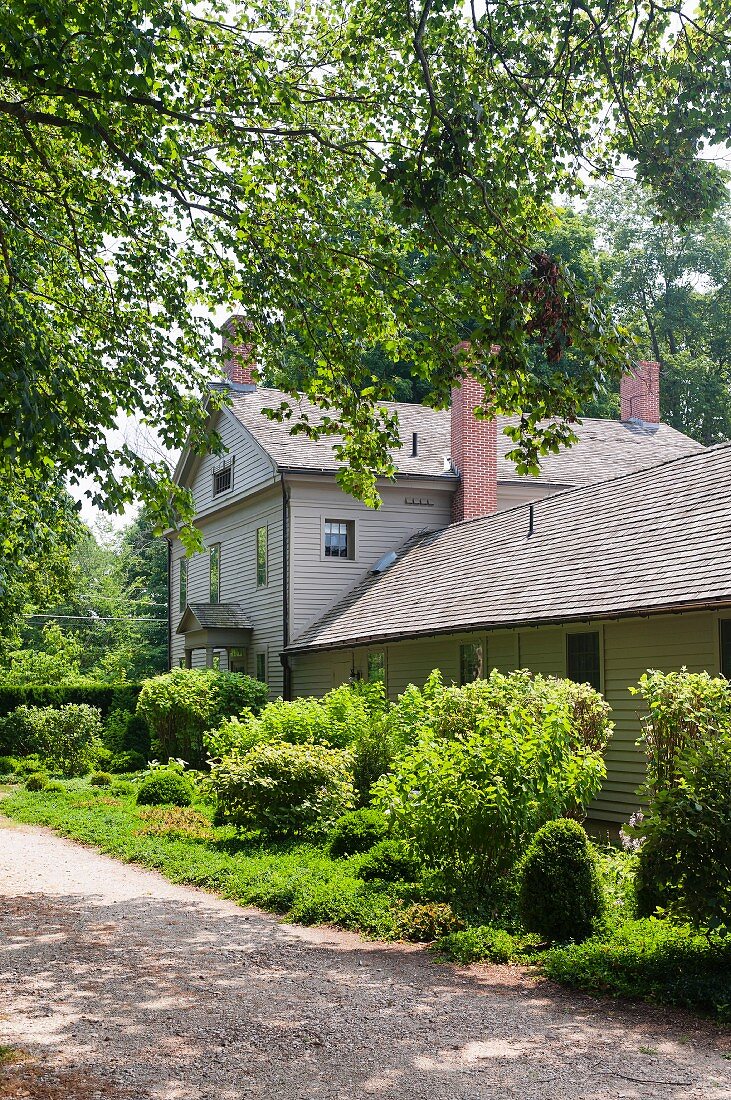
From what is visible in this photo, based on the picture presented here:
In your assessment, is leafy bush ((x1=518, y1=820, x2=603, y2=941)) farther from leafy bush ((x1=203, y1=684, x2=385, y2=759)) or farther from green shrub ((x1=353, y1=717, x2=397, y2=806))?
green shrub ((x1=353, y1=717, x2=397, y2=806))

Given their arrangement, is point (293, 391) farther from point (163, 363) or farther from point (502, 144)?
point (502, 144)

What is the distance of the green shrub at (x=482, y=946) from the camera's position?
8969 millimetres

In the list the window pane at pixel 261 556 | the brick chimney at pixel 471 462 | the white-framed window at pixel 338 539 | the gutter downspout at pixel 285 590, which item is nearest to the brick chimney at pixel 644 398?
the brick chimney at pixel 471 462

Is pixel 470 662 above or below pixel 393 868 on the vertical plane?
above

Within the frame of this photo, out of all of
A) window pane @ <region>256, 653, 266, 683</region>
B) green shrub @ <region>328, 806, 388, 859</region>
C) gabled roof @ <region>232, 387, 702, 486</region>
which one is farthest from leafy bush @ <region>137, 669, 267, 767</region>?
green shrub @ <region>328, 806, 388, 859</region>

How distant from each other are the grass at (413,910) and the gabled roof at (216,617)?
39.0 feet

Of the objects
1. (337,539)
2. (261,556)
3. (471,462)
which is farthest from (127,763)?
(471,462)

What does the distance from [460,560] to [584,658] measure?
23.9ft

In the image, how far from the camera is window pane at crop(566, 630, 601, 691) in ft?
53.1

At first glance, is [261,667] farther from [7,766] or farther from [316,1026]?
[316,1026]

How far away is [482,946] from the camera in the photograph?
9.12 metres

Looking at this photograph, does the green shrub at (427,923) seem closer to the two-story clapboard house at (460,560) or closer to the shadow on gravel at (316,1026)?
the shadow on gravel at (316,1026)

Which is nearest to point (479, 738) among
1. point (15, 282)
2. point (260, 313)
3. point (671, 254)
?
point (260, 313)

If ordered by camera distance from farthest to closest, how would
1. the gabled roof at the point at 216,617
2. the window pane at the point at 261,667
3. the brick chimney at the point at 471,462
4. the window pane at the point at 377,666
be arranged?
the gabled roof at the point at 216,617
the window pane at the point at 261,667
the brick chimney at the point at 471,462
the window pane at the point at 377,666
